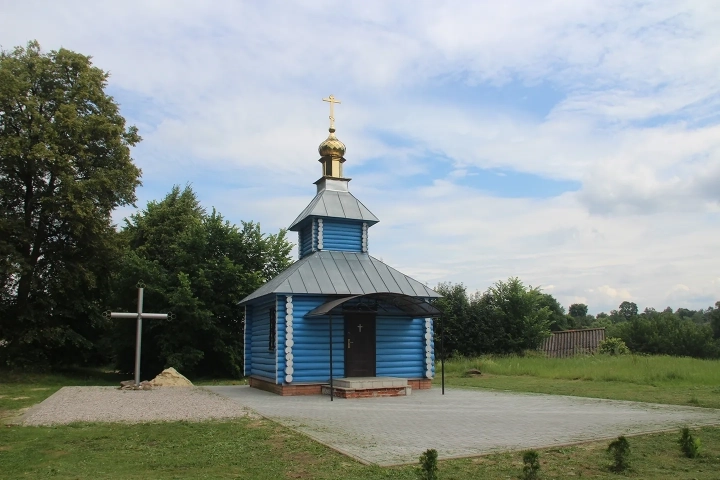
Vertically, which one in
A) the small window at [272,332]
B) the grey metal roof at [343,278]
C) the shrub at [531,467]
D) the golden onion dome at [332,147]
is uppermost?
the golden onion dome at [332,147]

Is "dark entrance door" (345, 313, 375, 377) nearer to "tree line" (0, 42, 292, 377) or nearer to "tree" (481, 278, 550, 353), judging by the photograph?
"tree line" (0, 42, 292, 377)

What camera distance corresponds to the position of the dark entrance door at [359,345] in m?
15.4

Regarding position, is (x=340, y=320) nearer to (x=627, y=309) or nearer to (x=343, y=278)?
(x=343, y=278)

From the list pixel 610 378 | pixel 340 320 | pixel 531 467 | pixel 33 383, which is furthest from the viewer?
pixel 33 383

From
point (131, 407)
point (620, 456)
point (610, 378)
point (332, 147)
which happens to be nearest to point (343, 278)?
point (332, 147)

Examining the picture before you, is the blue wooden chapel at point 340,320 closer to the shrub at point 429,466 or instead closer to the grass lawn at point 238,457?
the grass lawn at point 238,457

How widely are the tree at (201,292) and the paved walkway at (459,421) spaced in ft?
31.9

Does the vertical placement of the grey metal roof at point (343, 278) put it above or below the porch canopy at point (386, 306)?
above

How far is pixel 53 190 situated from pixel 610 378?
19.5 meters

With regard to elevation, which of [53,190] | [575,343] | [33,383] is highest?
[53,190]

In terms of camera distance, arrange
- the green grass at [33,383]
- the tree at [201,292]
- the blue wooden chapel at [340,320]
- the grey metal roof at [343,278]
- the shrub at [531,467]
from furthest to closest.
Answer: the tree at [201,292] → the grey metal roof at [343,278] → the blue wooden chapel at [340,320] → the green grass at [33,383] → the shrub at [531,467]

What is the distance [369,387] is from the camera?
13.9 m

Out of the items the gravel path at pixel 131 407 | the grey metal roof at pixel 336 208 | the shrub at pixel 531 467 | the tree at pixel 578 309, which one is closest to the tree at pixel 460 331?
the grey metal roof at pixel 336 208

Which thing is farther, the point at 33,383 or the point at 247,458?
the point at 33,383
